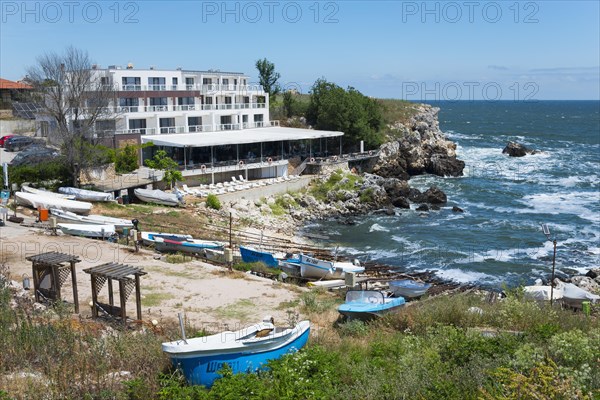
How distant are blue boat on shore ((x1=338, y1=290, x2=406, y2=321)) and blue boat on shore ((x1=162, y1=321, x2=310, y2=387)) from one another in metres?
3.62

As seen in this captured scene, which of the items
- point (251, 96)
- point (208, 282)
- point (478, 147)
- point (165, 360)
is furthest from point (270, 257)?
point (478, 147)

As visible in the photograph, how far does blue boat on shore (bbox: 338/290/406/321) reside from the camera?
53.4 feet

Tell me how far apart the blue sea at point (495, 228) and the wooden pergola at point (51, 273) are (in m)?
17.1

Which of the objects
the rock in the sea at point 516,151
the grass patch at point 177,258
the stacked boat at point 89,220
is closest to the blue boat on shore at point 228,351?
Result: the grass patch at point 177,258

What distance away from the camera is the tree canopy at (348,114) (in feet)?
184

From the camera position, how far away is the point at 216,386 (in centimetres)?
1085

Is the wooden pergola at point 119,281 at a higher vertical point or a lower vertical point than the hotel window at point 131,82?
lower

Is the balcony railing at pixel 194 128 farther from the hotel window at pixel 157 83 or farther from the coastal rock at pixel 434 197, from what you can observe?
the coastal rock at pixel 434 197

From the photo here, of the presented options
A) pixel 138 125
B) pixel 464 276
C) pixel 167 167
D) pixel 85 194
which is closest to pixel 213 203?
pixel 167 167

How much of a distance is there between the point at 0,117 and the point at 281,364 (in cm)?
5556

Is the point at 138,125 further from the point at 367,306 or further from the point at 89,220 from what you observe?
the point at 367,306

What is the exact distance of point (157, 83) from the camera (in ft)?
163

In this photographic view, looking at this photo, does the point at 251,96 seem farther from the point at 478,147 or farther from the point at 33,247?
the point at 478,147

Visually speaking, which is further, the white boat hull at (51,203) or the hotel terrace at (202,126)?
the hotel terrace at (202,126)
